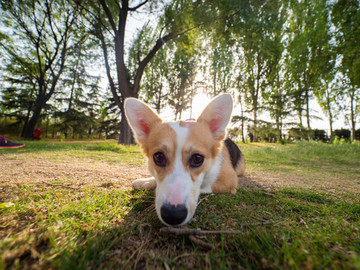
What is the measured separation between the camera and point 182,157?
1.61 m

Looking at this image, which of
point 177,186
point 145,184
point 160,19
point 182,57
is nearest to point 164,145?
point 177,186

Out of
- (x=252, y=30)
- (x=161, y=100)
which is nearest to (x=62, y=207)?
(x=252, y=30)

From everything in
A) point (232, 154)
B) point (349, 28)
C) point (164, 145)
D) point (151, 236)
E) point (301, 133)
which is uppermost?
point (349, 28)

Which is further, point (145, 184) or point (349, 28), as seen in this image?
point (349, 28)

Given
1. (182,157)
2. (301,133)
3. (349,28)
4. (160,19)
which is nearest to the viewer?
(182,157)

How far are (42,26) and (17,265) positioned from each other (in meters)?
19.6

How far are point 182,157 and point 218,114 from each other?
2.86 ft

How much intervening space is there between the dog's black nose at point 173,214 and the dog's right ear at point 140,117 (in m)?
1.19

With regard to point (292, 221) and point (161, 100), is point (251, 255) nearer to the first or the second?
point (292, 221)

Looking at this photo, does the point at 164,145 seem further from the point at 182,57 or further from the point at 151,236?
the point at 182,57

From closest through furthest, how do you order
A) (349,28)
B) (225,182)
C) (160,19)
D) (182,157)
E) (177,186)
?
(177,186)
(182,157)
(225,182)
(349,28)
(160,19)

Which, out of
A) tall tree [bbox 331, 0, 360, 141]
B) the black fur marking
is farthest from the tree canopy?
the black fur marking

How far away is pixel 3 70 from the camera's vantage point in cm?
1636

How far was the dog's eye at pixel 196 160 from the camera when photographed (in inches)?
65.5
